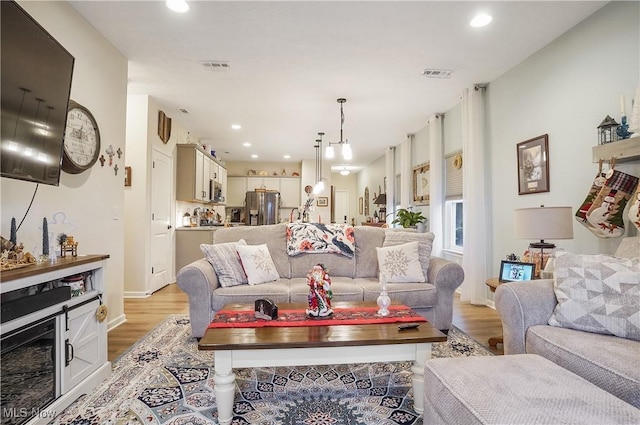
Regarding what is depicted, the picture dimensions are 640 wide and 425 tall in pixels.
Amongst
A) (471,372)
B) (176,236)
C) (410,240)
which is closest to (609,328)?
(471,372)

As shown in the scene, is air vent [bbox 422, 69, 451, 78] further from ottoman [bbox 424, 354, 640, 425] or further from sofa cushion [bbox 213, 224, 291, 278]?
ottoman [bbox 424, 354, 640, 425]

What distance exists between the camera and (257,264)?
2945mm

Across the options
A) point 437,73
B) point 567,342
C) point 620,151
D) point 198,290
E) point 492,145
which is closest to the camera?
point 567,342

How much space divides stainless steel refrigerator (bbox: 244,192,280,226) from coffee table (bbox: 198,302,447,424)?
693 cm

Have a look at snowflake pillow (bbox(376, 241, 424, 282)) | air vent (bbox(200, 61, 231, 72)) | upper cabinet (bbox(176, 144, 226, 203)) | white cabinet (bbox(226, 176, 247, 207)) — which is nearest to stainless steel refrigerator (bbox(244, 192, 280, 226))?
white cabinet (bbox(226, 176, 247, 207))

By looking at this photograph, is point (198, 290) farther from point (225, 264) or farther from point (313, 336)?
point (313, 336)

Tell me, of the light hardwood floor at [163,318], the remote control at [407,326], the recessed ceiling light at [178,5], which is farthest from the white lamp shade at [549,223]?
the recessed ceiling light at [178,5]

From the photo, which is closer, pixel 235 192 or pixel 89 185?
pixel 89 185

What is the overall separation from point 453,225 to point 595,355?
4.02m

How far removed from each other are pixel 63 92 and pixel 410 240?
2839mm

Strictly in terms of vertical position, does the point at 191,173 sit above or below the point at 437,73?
below

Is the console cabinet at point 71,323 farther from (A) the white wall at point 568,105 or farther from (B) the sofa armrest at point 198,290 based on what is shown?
(A) the white wall at point 568,105

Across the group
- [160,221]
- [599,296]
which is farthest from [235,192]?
[599,296]

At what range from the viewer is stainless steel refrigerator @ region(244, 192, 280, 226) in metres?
8.65
